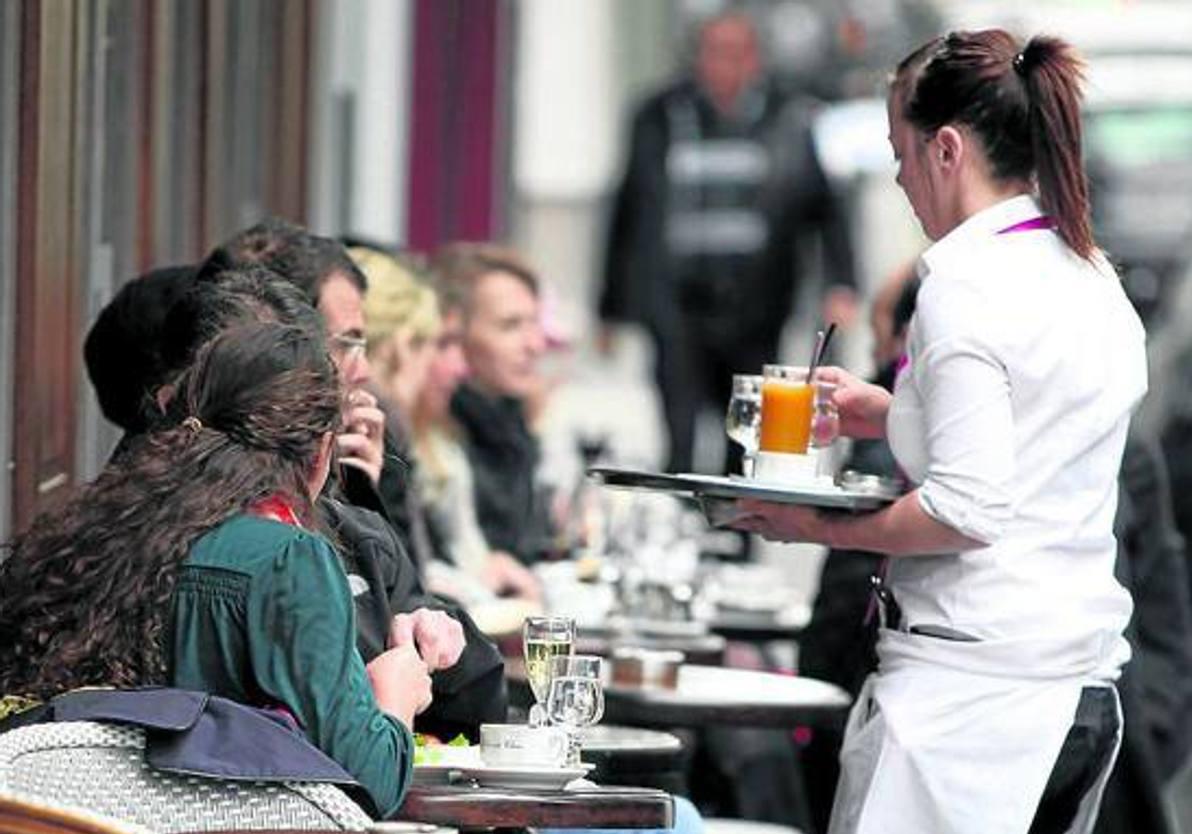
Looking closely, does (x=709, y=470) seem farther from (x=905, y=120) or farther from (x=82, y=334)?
(x=905, y=120)

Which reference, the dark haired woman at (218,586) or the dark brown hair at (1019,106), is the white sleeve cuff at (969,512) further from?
the dark haired woman at (218,586)

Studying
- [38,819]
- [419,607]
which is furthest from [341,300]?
[38,819]

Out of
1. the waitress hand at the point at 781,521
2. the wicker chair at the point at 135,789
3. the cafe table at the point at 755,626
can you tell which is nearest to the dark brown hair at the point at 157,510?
the wicker chair at the point at 135,789

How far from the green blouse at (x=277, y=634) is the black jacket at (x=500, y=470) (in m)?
4.70

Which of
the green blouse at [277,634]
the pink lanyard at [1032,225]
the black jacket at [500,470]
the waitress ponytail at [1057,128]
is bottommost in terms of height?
the black jacket at [500,470]

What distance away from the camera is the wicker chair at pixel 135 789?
4.45m

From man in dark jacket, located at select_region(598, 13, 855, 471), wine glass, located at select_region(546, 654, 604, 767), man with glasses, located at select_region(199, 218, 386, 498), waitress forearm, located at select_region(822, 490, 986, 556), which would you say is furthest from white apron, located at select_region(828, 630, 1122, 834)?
man in dark jacket, located at select_region(598, 13, 855, 471)

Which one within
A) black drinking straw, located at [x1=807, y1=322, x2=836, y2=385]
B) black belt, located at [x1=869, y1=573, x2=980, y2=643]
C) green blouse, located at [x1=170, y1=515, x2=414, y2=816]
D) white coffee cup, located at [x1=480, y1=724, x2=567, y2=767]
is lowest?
white coffee cup, located at [x1=480, y1=724, x2=567, y2=767]

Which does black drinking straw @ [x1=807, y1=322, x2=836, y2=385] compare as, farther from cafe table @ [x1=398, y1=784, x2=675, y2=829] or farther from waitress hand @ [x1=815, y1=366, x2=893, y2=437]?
cafe table @ [x1=398, y1=784, x2=675, y2=829]

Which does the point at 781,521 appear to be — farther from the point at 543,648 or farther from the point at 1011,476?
the point at 543,648

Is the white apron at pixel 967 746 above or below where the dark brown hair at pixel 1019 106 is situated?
below

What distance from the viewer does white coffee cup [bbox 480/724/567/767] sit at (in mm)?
5160

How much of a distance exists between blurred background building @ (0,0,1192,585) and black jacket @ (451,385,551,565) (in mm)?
825

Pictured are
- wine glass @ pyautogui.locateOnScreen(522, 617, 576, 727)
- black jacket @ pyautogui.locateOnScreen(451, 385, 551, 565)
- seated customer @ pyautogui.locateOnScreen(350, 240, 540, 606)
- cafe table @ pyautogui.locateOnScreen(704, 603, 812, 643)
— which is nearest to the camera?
wine glass @ pyautogui.locateOnScreen(522, 617, 576, 727)
